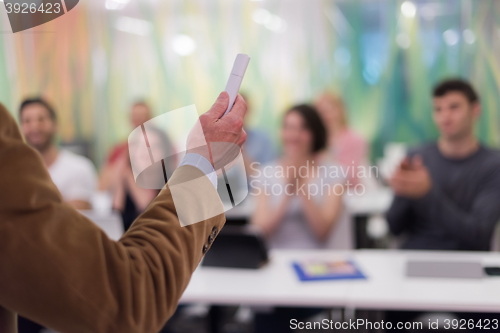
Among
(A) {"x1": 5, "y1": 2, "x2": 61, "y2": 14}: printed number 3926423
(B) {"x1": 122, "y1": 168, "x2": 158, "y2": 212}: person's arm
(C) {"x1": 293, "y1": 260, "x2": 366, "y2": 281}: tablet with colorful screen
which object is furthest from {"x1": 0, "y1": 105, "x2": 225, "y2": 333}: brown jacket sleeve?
(B) {"x1": 122, "y1": 168, "x2": 158, "y2": 212}: person's arm

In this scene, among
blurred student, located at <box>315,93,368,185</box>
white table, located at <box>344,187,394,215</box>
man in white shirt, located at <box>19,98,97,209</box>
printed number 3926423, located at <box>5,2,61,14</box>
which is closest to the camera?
printed number 3926423, located at <box>5,2,61,14</box>

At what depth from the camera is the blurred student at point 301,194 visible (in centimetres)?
197

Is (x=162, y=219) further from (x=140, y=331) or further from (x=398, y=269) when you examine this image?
(x=398, y=269)

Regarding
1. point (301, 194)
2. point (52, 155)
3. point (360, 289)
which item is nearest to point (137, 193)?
point (52, 155)

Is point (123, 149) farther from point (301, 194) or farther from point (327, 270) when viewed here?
point (327, 270)

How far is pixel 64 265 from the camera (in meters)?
0.48

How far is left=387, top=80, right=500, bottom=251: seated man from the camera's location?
1.86m

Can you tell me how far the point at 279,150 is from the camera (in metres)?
4.11

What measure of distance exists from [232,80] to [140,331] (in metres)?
0.39

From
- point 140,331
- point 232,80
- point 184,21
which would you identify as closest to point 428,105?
point 184,21

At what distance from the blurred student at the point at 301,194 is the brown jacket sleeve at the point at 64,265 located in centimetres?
145

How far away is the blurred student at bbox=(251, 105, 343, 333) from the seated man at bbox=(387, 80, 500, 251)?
0.99 feet

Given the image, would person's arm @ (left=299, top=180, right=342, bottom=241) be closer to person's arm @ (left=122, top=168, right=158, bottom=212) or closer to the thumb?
person's arm @ (left=122, top=168, right=158, bottom=212)

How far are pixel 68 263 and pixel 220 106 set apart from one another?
0.31m
